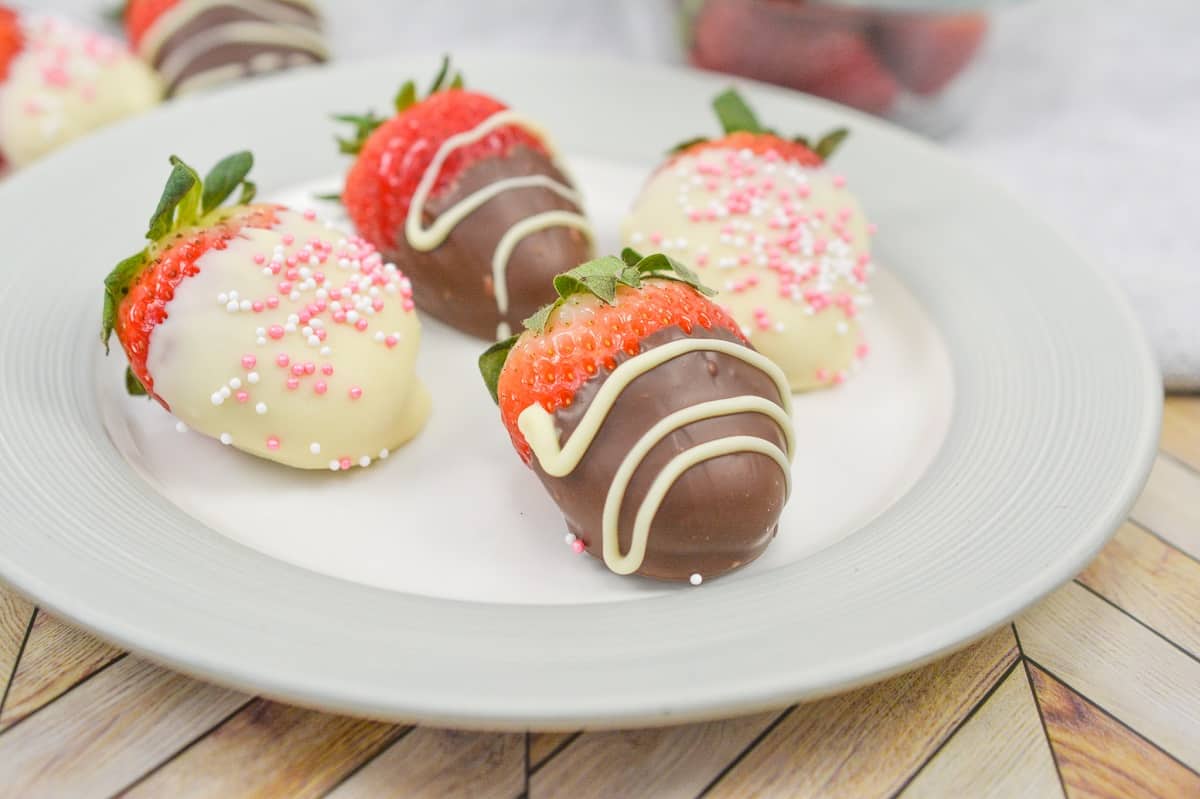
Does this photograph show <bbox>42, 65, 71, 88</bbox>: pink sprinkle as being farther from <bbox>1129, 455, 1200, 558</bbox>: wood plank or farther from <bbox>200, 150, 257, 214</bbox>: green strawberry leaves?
<bbox>1129, 455, 1200, 558</bbox>: wood plank

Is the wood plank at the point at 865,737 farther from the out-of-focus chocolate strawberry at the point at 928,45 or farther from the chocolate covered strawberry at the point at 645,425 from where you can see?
the out-of-focus chocolate strawberry at the point at 928,45

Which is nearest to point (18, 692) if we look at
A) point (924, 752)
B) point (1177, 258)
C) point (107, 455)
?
point (107, 455)

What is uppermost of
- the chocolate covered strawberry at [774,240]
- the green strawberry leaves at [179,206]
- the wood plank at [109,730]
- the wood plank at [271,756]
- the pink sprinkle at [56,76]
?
the green strawberry leaves at [179,206]

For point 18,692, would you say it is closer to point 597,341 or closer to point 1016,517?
point 597,341

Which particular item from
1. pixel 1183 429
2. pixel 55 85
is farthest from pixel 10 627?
pixel 1183 429

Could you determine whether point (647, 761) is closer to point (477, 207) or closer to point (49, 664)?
point (49, 664)

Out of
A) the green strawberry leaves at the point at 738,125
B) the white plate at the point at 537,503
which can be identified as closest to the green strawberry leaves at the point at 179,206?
the white plate at the point at 537,503

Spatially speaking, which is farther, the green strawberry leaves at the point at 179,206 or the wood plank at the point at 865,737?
the green strawberry leaves at the point at 179,206

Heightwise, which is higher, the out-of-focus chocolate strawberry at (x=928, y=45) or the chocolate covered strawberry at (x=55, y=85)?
the chocolate covered strawberry at (x=55, y=85)
